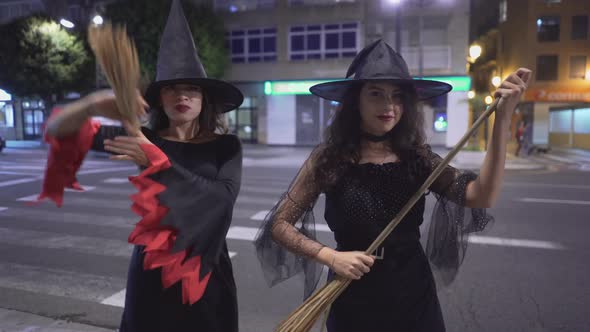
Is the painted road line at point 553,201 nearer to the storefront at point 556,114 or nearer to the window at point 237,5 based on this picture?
the storefront at point 556,114

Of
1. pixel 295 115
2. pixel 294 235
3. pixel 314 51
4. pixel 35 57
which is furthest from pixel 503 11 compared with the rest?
pixel 294 235

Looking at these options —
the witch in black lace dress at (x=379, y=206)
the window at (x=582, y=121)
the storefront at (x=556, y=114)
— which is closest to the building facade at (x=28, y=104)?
the storefront at (x=556, y=114)

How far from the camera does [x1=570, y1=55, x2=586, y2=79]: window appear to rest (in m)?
27.4

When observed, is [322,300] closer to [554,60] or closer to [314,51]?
[314,51]

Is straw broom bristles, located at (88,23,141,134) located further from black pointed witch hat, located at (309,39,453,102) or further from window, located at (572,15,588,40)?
window, located at (572,15,588,40)

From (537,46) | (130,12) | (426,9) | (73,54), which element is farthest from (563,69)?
(73,54)

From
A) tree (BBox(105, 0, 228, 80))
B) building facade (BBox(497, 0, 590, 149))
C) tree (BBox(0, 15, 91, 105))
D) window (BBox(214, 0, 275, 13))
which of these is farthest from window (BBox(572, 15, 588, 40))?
tree (BBox(0, 15, 91, 105))

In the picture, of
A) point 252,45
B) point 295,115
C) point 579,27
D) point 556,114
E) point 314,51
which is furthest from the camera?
point 556,114

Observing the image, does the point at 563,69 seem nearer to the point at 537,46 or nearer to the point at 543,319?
the point at 537,46

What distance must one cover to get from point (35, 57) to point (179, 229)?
24.3 metres

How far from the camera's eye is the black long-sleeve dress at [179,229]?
149 centimetres

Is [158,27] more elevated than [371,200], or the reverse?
[158,27]

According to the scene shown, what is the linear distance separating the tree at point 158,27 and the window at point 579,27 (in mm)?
21317

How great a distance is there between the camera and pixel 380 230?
1.76 meters
